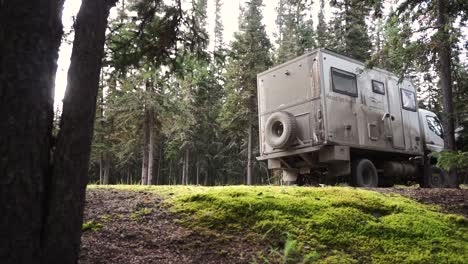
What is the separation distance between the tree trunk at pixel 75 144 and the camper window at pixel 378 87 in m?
9.36

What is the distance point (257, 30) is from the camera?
25938 millimetres

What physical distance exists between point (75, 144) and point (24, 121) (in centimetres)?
41

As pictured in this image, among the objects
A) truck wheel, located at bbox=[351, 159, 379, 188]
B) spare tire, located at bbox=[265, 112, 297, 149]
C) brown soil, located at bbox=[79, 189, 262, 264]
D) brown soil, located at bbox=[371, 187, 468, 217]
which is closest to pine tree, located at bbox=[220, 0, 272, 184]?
truck wheel, located at bbox=[351, 159, 379, 188]

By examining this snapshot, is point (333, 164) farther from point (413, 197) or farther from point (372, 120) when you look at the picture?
point (413, 197)

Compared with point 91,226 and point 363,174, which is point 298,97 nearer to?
point 363,174

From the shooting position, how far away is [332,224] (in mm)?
4066

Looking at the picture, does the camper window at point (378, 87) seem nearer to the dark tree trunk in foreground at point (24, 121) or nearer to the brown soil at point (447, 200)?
the brown soil at point (447, 200)

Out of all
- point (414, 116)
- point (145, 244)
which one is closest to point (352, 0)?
point (145, 244)

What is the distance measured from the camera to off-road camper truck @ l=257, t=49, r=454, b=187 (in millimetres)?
9703

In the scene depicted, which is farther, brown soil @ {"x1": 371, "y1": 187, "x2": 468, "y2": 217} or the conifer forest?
brown soil @ {"x1": 371, "y1": 187, "x2": 468, "y2": 217}

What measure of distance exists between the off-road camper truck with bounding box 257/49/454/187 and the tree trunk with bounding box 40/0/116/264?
7206mm

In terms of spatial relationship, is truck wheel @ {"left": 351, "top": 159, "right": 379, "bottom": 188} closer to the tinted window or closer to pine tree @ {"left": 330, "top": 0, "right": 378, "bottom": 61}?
the tinted window

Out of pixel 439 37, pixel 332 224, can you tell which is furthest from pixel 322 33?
pixel 332 224

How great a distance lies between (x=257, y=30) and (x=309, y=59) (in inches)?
659
